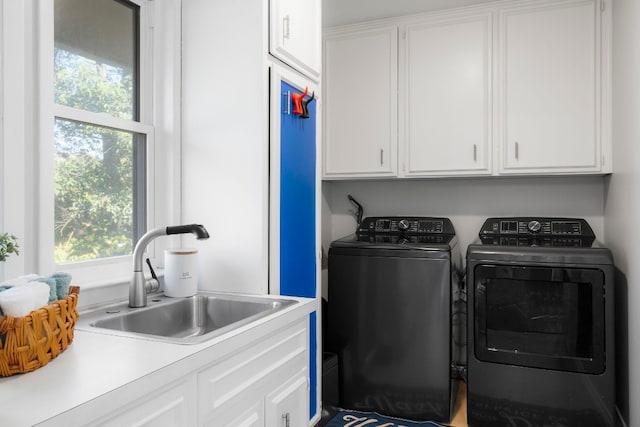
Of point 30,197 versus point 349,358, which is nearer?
point 30,197

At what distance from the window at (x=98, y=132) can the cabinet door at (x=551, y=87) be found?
6.57ft

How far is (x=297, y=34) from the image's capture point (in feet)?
6.37

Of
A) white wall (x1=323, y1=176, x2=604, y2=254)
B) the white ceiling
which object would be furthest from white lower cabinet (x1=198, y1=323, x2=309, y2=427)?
the white ceiling

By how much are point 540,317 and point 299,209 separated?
138cm

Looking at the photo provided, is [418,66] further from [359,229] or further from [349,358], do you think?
[349,358]

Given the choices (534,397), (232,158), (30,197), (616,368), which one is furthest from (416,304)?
(30,197)

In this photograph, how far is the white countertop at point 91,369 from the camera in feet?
2.43

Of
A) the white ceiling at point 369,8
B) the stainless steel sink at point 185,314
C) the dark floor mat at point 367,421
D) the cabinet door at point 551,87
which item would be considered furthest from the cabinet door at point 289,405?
the white ceiling at point 369,8

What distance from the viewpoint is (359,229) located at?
3102mm

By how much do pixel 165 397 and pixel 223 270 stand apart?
2.75ft

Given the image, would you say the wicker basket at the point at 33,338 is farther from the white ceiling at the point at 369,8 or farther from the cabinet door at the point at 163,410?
the white ceiling at the point at 369,8

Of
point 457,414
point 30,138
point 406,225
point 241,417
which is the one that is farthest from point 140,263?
point 457,414

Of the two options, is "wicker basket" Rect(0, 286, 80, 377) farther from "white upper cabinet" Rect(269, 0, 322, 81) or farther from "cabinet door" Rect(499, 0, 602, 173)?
"cabinet door" Rect(499, 0, 602, 173)

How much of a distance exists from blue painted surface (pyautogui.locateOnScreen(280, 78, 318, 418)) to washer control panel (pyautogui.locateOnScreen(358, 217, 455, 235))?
1026mm
